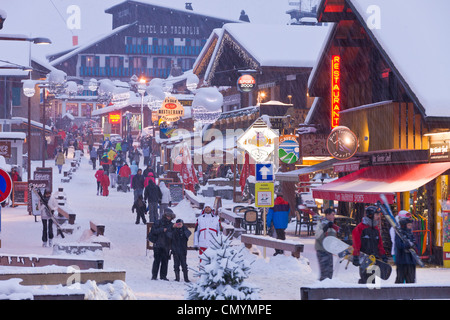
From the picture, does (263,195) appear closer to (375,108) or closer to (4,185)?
(375,108)

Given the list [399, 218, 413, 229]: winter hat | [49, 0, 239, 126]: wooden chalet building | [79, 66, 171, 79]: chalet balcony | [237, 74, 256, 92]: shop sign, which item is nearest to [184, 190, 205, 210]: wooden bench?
[237, 74, 256, 92]: shop sign

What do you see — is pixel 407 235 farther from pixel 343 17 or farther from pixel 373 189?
pixel 343 17

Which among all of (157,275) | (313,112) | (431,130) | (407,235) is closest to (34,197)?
(313,112)

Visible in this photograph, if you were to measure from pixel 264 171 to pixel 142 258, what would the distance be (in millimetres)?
3973

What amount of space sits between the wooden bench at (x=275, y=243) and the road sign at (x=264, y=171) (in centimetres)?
152

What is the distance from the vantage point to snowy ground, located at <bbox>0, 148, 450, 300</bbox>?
55.0 ft

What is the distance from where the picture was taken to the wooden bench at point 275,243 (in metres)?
19.8

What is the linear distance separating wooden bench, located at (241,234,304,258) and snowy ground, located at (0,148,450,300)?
0.92ft

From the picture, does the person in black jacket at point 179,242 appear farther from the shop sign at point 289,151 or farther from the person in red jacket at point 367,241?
the shop sign at point 289,151

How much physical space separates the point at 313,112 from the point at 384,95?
5.47 metres

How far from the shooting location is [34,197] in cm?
3044

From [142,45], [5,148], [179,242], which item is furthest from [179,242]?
[142,45]

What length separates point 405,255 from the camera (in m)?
15.2

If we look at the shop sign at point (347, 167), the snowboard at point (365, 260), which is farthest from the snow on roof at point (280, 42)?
the snowboard at point (365, 260)
